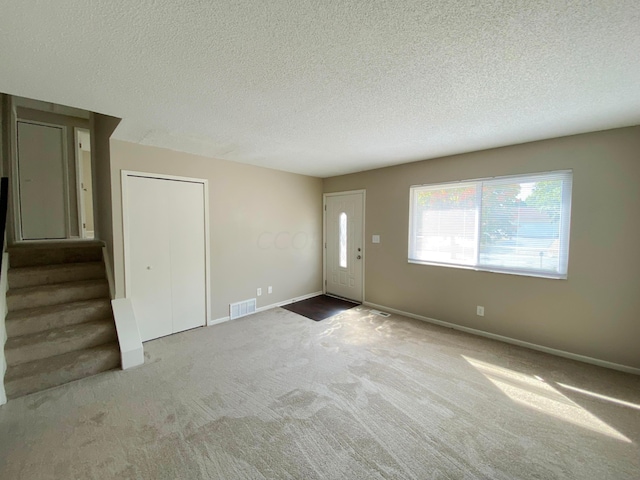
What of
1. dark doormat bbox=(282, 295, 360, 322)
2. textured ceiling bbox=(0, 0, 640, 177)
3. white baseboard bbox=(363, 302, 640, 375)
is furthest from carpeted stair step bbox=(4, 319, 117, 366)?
white baseboard bbox=(363, 302, 640, 375)

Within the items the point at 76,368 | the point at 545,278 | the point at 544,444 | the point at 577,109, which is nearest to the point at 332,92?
the point at 577,109

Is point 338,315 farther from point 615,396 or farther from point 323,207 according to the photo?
point 615,396

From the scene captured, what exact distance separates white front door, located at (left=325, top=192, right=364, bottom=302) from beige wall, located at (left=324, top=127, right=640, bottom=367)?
48.7 inches

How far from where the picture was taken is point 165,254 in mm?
3385

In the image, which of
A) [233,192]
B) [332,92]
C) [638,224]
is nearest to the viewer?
[332,92]

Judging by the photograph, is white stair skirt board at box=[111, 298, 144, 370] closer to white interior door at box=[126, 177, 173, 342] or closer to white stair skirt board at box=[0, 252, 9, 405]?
white interior door at box=[126, 177, 173, 342]

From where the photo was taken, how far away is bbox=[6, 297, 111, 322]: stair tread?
8.62 feet

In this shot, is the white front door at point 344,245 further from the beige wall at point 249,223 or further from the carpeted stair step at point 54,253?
the carpeted stair step at point 54,253

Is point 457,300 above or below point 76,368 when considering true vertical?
above

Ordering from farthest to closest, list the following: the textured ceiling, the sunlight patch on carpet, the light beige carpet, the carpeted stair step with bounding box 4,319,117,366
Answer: the carpeted stair step with bounding box 4,319,117,366
the sunlight patch on carpet
the light beige carpet
the textured ceiling

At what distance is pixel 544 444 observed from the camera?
68.8 inches

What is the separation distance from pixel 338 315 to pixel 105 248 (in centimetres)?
346

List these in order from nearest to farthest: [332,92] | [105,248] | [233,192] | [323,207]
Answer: [332,92]
[105,248]
[233,192]
[323,207]

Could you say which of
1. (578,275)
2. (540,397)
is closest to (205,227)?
(540,397)
